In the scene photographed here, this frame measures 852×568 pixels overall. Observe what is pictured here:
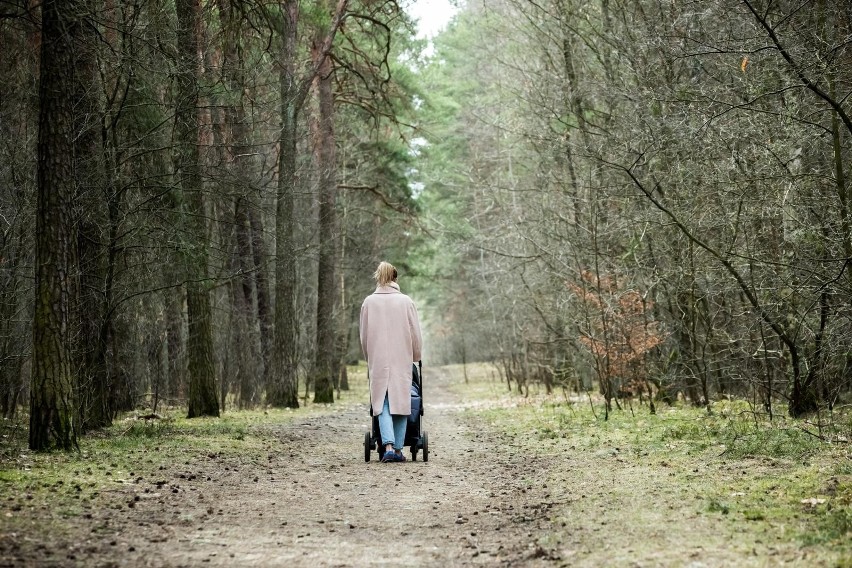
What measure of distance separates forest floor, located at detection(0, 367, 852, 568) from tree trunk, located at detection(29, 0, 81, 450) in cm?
42

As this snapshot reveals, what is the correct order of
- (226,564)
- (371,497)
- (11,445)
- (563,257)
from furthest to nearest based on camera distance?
(563,257)
(11,445)
(371,497)
(226,564)

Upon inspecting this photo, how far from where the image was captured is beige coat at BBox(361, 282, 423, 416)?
9789 millimetres

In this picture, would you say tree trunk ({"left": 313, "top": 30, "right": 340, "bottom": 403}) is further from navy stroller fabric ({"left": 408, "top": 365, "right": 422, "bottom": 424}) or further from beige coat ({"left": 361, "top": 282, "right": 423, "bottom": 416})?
navy stroller fabric ({"left": 408, "top": 365, "right": 422, "bottom": 424})

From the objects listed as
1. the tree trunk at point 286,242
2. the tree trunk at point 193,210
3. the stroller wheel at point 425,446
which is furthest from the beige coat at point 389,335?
the tree trunk at point 286,242

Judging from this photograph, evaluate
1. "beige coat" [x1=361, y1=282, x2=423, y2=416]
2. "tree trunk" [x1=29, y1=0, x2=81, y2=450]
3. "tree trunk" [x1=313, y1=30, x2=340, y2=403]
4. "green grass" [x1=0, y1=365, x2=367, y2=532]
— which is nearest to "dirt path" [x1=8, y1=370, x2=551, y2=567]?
"green grass" [x1=0, y1=365, x2=367, y2=532]

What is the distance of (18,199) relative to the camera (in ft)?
37.5

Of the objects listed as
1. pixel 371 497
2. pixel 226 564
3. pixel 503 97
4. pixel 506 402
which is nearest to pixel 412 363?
pixel 371 497

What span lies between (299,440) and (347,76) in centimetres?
1200

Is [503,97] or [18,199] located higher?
[503,97]

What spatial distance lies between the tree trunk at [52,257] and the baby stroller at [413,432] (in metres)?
3.23

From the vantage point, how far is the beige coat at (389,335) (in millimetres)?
9789

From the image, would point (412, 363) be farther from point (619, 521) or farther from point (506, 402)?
point (506, 402)

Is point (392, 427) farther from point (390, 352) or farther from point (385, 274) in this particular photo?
point (385, 274)

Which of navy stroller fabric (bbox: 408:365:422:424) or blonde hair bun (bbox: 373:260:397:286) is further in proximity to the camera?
blonde hair bun (bbox: 373:260:397:286)
